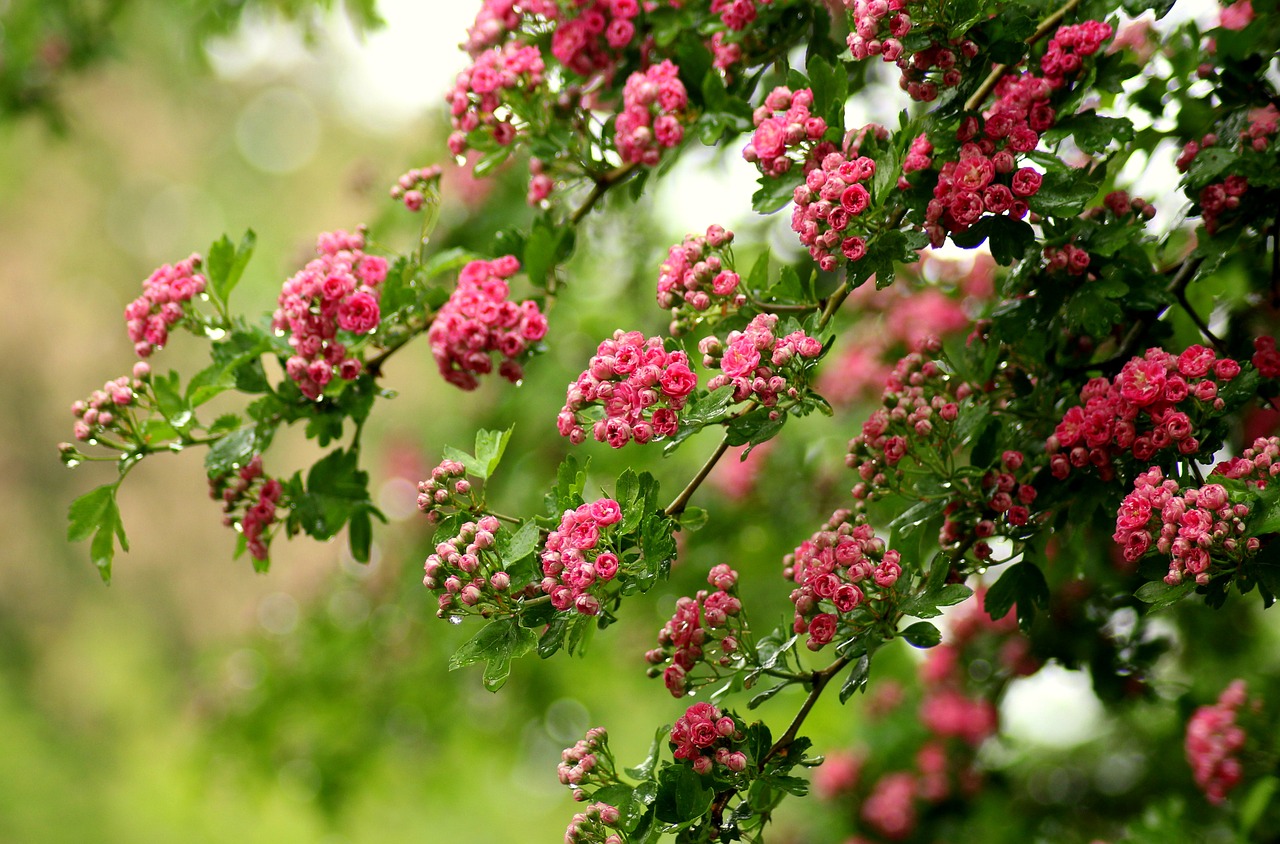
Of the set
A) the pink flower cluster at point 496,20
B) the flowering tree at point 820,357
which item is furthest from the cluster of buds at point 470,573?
the pink flower cluster at point 496,20

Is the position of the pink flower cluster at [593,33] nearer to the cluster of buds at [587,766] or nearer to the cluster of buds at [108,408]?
the cluster of buds at [108,408]

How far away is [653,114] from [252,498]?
0.61 metres

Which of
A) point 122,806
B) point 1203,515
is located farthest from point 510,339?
point 122,806

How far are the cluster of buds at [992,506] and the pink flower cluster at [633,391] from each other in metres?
0.32

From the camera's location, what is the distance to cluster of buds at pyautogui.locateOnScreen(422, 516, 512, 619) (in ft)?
2.87

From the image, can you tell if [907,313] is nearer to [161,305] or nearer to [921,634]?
[921,634]

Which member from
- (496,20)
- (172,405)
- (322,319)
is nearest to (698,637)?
(322,319)

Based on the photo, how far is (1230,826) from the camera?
1.49 meters

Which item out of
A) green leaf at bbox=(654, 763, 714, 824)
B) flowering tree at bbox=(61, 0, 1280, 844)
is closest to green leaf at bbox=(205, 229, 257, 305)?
flowering tree at bbox=(61, 0, 1280, 844)

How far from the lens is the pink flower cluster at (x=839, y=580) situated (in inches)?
36.4

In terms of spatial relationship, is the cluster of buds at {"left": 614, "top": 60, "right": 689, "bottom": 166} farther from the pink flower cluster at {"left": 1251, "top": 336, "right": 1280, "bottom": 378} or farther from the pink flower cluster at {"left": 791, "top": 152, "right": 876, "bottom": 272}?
the pink flower cluster at {"left": 1251, "top": 336, "right": 1280, "bottom": 378}

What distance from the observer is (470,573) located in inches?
34.7

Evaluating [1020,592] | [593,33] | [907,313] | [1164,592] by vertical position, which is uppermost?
[907,313]

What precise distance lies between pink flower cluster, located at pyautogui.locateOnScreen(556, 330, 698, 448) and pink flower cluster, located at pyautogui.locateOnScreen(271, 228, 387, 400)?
34 centimetres
